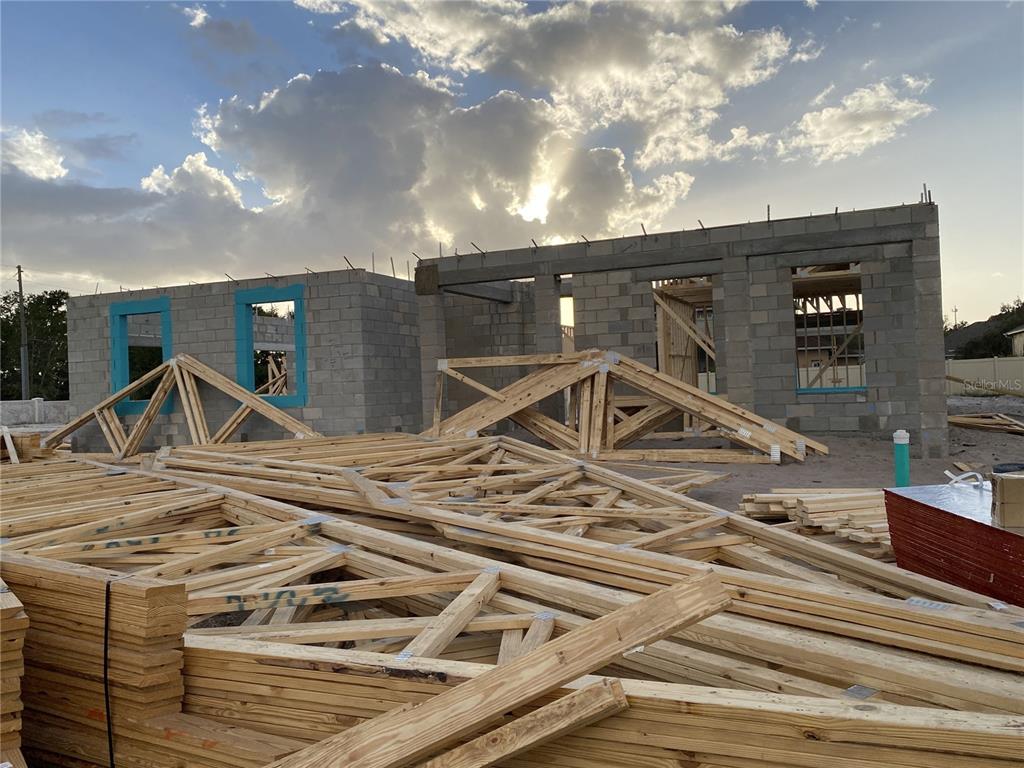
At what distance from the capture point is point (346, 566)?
17.9 ft

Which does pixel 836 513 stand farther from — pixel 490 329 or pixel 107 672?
pixel 490 329

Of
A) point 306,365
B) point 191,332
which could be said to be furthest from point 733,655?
point 191,332

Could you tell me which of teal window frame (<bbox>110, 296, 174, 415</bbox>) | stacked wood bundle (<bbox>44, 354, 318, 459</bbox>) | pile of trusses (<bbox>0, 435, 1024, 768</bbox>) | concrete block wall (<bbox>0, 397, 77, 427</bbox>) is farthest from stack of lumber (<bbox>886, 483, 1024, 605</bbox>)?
concrete block wall (<bbox>0, 397, 77, 427</bbox>)

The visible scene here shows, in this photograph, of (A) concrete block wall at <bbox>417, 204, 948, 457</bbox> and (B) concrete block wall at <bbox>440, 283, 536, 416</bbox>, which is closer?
(A) concrete block wall at <bbox>417, 204, 948, 457</bbox>

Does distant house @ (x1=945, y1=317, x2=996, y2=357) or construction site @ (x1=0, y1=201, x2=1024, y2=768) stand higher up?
distant house @ (x1=945, y1=317, x2=996, y2=357)

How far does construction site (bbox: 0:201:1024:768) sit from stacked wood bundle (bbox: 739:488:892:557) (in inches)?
1.3

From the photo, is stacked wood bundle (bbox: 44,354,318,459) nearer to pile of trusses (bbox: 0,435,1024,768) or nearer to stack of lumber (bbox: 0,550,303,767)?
pile of trusses (bbox: 0,435,1024,768)

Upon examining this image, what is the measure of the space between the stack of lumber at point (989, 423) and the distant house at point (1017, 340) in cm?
3291

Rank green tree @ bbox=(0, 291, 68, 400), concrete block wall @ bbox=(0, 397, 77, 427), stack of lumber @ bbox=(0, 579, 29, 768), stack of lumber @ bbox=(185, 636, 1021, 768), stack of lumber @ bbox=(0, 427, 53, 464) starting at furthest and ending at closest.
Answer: green tree @ bbox=(0, 291, 68, 400)
concrete block wall @ bbox=(0, 397, 77, 427)
stack of lumber @ bbox=(0, 427, 53, 464)
stack of lumber @ bbox=(0, 579, 29, 768)
stack of lumber @ bbox=(185, 636, 1021, 768)

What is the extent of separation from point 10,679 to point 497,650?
2186mm

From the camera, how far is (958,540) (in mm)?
4688

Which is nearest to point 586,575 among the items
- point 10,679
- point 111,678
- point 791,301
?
point 111,678

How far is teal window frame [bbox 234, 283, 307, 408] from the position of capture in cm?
1638

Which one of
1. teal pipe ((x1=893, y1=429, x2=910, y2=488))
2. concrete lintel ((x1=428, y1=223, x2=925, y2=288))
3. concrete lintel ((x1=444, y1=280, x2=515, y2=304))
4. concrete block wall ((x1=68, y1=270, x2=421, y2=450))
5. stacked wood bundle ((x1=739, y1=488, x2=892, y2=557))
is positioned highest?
concrete lintel ((x1=428, y1=223, x2=925, y2=288))
